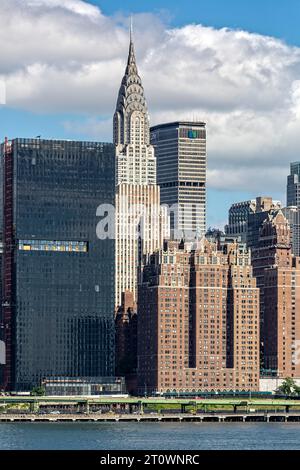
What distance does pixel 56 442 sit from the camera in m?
117

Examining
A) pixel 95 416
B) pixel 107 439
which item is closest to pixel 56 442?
pixel 107 439

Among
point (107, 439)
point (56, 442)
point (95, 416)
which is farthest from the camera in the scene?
point (95, 416)

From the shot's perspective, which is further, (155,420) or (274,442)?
(155,420)
